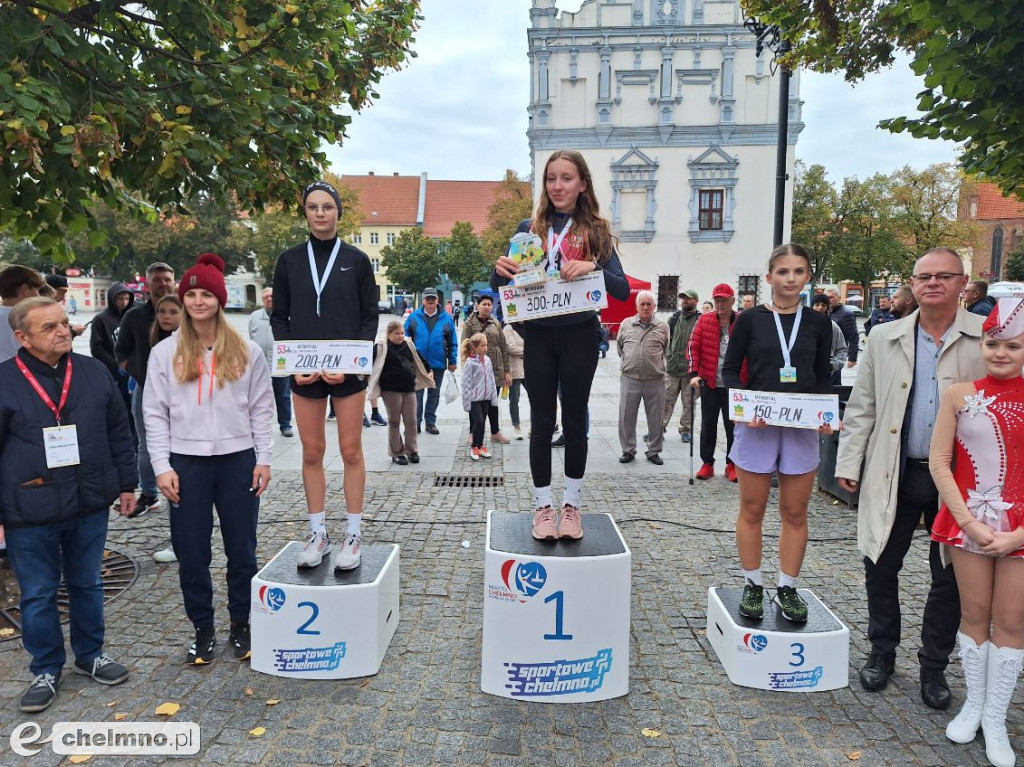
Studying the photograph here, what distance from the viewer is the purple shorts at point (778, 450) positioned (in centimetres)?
372

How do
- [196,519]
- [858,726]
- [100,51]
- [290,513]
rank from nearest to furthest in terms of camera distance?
[858,726] < [196,519] < [100,51] < [290,513]

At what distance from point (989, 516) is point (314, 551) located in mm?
3511

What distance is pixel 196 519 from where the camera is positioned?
149 inches

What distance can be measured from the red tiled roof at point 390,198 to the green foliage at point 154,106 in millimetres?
77544

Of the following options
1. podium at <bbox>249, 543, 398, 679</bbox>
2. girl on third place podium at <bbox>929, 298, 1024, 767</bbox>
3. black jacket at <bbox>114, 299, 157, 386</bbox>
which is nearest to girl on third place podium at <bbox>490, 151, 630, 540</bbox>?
podium at <bbox>249, 543, 398, 679</bbox>

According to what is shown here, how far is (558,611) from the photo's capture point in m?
3.55

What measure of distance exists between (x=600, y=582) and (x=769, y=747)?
1.07 meters

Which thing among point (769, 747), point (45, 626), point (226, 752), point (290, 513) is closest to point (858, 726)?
point (769, 747)

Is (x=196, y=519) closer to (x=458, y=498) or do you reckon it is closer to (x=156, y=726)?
(x=156, y=726)

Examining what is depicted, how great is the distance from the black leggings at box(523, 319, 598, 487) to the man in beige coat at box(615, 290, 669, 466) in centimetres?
512

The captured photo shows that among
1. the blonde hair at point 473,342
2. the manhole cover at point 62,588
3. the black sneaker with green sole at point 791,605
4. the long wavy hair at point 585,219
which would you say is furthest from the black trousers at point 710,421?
the manhole cover at point 62,588

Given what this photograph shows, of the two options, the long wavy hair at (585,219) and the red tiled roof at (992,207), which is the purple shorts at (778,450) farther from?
the red tiled roof at (992,207)

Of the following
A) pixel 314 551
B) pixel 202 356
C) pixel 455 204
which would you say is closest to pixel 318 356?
pixel 202 356

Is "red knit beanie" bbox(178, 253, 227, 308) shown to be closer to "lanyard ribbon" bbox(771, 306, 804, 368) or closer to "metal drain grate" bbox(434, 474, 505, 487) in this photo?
"lanyard ribbon" bbox(771, 306, 804, 368)
